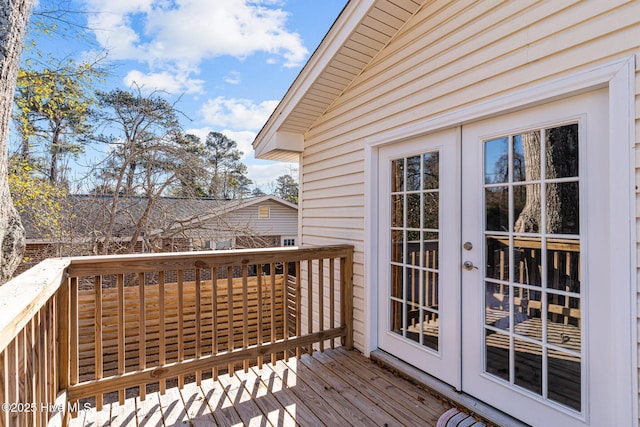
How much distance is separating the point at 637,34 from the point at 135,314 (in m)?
6.35

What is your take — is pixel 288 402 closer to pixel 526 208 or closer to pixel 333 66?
pixel 526 208

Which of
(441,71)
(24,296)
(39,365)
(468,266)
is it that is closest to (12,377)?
(24,296)

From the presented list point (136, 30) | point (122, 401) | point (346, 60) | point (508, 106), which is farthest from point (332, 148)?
point (136, 30)

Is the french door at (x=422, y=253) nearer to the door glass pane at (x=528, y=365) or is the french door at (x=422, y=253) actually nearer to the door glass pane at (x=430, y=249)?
the door glass pane at (x=430, y=249)

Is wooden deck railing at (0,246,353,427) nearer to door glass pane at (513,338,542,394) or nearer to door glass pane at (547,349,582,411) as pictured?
door glass pane at (513,338,542,394)

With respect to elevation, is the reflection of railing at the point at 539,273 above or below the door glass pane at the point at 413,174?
below

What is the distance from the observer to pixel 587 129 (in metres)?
1.73

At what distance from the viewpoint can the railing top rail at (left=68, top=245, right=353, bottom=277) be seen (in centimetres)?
205

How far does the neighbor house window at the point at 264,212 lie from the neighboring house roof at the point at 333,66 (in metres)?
8.34

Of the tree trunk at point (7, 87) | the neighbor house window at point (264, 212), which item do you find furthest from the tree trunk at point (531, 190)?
the neighbor house window at point (264, 212)

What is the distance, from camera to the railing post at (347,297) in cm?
323

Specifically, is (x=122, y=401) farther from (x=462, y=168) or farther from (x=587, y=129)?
(x=587, y=129)

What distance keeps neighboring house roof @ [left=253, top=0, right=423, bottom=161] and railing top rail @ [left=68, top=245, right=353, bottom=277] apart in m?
1.70

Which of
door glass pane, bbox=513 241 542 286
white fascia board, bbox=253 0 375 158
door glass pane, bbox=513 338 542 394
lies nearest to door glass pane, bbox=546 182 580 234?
door glass pane, bbox=513 241 542 286
